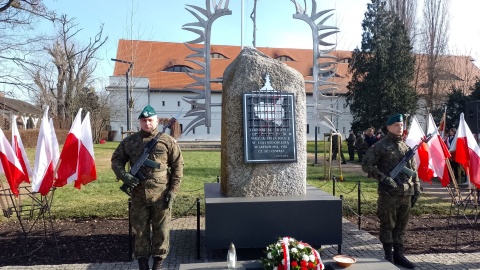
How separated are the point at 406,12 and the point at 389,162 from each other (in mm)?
29104

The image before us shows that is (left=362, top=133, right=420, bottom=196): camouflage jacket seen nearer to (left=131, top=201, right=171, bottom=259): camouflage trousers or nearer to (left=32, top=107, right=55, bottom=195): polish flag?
(left=131, top=201, right=171, bottom=259): camouflage trousers

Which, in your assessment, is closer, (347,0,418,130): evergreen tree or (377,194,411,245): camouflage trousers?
(377,194,411,245): camouflage trousers

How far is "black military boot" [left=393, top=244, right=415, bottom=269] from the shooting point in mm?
5063

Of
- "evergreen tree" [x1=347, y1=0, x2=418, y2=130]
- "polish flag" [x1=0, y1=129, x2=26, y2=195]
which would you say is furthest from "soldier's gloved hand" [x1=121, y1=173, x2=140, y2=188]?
"evergreen tree" [x1=347, y1=0, x2=418, y2=130]

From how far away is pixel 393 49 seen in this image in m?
27.5

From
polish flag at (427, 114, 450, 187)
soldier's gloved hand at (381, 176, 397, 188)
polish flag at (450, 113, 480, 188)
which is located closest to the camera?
soldier's gloved hand at (381, 176, 397, 188)

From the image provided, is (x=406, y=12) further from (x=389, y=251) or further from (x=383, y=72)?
(x=389, y=251)

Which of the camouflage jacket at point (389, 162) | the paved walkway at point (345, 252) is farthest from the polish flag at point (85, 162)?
the camouflage jacket at point (389, 162)

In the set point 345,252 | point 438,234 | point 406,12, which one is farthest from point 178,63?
point 345,252

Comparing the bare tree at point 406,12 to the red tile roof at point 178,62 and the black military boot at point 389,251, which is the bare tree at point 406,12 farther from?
the black military boot at point 389,251

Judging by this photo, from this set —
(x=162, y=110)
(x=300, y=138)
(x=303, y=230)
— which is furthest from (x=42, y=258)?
(x=162, y=110)

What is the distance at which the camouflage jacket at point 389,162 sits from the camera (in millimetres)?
4965

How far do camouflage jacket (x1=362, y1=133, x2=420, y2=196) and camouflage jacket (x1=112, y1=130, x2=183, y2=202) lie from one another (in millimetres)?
2383

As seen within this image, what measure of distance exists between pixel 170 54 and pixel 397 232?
45604 millimetres
